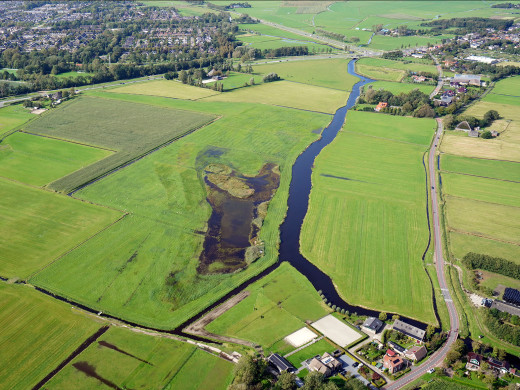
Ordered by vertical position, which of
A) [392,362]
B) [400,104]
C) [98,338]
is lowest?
[98,338]

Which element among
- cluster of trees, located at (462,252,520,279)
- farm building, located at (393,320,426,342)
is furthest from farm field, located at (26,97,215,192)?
cluster of trees, located at (462,252,520,279)

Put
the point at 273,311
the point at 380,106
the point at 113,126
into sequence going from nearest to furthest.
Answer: the point at 273,311 < the point at 113,126 < the point at 380,106

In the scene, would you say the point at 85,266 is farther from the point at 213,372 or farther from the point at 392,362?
the point at 392,362

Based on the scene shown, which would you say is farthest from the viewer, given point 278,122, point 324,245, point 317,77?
point 317,77

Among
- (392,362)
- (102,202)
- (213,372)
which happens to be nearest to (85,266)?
(102,202)

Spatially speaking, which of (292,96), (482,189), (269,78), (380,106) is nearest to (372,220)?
(482,189)

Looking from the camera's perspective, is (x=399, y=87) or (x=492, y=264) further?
(x=399, y=87)

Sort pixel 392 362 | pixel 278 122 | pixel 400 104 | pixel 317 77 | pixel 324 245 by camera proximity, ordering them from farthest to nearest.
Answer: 1. pixel 317 77
2. pixel 400 104
3. pixel 278 122
4. pixel 324 245
5. pixel 392 362

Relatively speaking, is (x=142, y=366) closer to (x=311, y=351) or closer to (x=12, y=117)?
(x=311, y=351)
